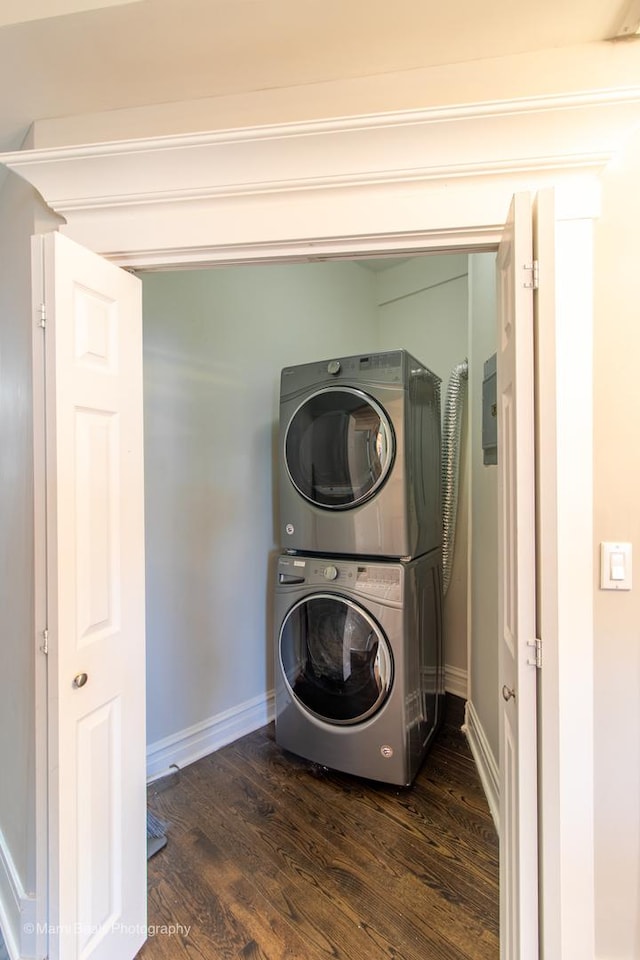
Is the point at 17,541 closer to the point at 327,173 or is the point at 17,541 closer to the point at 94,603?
the point at 94,603

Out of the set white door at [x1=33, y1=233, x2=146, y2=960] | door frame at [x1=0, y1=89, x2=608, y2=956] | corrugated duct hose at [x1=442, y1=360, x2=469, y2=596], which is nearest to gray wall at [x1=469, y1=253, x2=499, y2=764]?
corrugated duct hose at [x1=442, y1=360, x2=469, y2=596]

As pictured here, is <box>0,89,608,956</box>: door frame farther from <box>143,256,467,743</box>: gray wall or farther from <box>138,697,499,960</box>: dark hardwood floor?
<box>143,256,467,743</box>: gray wall

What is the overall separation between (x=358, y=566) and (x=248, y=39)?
1.68 meters

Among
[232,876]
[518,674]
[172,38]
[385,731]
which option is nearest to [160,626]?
[232,876]

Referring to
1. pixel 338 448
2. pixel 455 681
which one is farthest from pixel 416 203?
pixel 455 681

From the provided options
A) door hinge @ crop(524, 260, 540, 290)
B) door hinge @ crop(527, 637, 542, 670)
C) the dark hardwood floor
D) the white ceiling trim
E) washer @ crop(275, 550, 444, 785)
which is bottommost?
the dark hardwood floor

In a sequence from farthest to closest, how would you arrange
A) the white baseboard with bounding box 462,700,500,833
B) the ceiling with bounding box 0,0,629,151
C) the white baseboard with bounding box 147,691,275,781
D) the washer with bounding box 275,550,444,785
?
1. the white baseboard with bounding box 147,691,275,781
2. the washer with bounding box 275,550,444,785
3. the white baseboard with bounding box 462,700,500,833
4. the ceiling with bounding box 0,0,629,151

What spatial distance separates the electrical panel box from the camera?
174 cm

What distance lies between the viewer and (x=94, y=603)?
1117 mm

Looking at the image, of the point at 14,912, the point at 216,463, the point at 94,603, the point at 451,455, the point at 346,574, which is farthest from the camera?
the point at 451,455

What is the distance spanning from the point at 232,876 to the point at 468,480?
214 centimetres

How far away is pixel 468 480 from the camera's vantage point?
266 centimetres

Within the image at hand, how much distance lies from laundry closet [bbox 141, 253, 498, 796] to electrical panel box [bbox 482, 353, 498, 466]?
91mm

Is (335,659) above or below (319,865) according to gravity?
above
